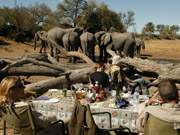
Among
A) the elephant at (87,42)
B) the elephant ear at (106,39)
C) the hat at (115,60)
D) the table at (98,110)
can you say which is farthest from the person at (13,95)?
the elephant ear at (106,39)

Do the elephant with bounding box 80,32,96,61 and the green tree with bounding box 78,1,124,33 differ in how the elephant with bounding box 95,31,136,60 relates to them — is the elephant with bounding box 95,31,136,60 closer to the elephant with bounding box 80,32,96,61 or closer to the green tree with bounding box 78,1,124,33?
the elephant with bounding box 80,32,96,61

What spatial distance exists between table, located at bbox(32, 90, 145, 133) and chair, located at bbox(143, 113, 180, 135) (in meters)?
0.76

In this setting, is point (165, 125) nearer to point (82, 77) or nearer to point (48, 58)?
point (82, 77)

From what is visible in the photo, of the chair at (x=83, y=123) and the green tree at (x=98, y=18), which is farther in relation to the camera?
the green tree at (x=98, y=18)

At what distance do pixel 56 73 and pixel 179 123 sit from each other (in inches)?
225

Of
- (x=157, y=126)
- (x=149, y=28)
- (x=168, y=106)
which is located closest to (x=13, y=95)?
(x=157, y=126)

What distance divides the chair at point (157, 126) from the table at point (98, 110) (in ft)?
2.51

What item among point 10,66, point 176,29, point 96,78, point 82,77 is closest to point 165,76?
point 82,77

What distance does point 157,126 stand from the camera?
8.25 ft

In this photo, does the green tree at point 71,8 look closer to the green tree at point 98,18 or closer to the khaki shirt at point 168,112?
the green tree at point 98,18

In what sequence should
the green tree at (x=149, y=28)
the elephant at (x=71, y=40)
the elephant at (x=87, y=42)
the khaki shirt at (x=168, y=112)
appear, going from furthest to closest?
the green tree at (x=149, y=28)
the elephant at (x=71, y=40)
the elephant at (x=87, y=42)
the khaki shirt at (x=168, y=112)

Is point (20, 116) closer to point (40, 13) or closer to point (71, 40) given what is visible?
point (71, 40)

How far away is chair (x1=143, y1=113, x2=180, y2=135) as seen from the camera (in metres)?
2.45

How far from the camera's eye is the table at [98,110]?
11.4ft
